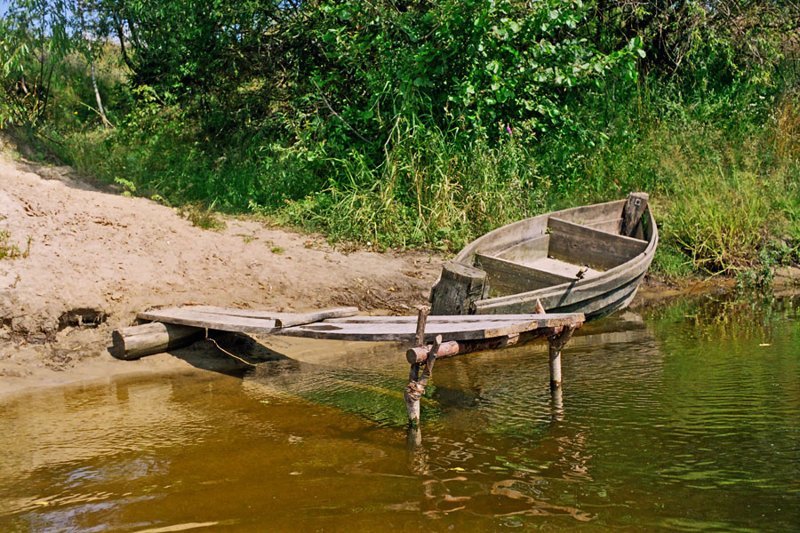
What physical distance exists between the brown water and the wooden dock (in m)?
0.45

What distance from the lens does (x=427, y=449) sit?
5.45 metres

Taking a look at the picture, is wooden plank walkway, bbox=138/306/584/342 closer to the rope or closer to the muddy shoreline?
the rope

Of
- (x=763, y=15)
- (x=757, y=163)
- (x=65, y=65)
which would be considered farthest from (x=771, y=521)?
(x=65, y=65)

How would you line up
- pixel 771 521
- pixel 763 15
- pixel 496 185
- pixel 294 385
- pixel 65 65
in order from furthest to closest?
pixel 65 65 < pixel 763 15 < pixel 496 185 < pixel 294 385 < pixel 771 521

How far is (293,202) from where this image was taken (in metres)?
10.8

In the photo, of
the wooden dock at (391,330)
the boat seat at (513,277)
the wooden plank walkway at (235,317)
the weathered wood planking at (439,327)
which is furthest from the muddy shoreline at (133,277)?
the weathered wood planking at (439,327)

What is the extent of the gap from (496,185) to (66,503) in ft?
22.3

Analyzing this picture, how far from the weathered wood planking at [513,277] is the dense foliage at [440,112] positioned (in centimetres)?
162

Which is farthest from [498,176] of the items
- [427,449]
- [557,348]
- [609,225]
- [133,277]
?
[427,449]

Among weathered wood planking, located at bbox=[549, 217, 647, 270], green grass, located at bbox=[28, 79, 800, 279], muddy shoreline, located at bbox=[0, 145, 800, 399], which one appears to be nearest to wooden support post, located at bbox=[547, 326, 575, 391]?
muddy shoreline, located at bbox=[0, 145, 800, 399]

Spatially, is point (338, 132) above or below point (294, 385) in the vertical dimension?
above

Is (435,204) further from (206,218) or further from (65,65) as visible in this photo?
(65,65)

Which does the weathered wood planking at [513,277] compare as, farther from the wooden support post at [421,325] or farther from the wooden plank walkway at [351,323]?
the wooden support post at [421,325]

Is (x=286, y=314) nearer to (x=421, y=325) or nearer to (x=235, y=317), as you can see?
(x=235, y=317)
